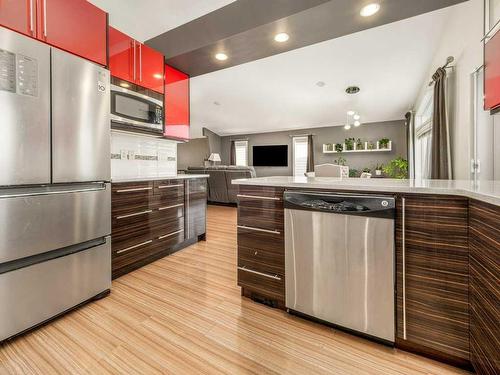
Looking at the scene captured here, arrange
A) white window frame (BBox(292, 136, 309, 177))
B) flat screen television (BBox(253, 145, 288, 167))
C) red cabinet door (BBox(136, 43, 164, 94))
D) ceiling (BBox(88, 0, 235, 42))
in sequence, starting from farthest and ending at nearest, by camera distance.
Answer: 1. flat screen television (BBox(253, 145, 288, 167))
2. white window frame (BBox(292, 136, 309, 177))
3. red cabinet door (BBox(136, 43, 164, 94))
4. ceiling (BBox(88, 0, 235, 42))

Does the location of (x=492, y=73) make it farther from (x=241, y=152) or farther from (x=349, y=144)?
(x=241, y=152)

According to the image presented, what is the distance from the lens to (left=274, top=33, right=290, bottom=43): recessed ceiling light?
2416 mm

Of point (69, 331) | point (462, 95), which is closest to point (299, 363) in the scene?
point (69, 331)

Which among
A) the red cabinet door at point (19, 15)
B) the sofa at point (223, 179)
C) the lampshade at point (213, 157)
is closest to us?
the red cabinet door at point (19, 15)

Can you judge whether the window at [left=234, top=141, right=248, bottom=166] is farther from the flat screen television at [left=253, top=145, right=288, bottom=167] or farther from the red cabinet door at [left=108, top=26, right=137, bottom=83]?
the red cabinet door at [left=108, top=26, right=137, bottom=83]

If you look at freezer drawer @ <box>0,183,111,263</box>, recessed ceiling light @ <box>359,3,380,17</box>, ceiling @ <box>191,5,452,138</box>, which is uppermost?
ceiling @ <box>191,5,452,138</box>

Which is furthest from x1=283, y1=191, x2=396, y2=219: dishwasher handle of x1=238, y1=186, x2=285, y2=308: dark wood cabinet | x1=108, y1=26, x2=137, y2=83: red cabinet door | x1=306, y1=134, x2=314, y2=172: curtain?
x1=306, y1=134, x2=314, y2=172: curtain

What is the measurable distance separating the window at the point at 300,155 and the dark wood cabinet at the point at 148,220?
569 centimetres

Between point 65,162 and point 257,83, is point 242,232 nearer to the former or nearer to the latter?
point 65,162

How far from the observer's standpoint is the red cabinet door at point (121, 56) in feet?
7.07

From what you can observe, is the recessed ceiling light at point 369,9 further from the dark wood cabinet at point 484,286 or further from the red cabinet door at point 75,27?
the red cabinet door at point 75,27

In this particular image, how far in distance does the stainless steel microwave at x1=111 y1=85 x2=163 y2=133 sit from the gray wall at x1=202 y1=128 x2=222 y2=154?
623 cm

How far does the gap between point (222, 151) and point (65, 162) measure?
26.4 ft

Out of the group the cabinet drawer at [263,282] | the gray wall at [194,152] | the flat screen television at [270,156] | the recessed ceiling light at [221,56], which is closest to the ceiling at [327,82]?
the flat screen television at [270,156]
